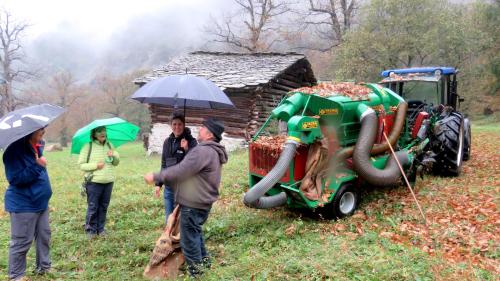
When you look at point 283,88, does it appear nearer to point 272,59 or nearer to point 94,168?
point 272,59

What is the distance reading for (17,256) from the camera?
3898mm

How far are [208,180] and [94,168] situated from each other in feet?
6.62

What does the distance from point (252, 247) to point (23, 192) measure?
256 centimetres

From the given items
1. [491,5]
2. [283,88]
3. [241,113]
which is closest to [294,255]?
[241,113]

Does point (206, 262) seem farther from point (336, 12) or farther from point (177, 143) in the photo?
point (336, 12)

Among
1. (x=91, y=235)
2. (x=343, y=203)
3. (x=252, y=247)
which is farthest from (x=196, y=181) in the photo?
(x=343, y=203)

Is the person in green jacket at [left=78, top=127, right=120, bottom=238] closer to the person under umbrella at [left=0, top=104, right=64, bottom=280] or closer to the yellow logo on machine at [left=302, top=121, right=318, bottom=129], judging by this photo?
the person under umbrella at [left=0, top=104, right=64, bottom=280]

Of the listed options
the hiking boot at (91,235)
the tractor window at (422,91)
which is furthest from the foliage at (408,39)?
the hiking boot at (91,235)

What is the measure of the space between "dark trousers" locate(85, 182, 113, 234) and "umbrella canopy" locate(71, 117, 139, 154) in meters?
0.58

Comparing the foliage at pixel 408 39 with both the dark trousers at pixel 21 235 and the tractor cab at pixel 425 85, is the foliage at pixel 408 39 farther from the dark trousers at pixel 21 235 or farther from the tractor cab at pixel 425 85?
the dark trousers at pixel 21 235

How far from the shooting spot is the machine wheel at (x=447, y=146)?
7.12 metres

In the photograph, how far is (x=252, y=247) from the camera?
183 inches

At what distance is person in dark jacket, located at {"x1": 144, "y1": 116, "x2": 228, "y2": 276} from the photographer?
370 centimetres

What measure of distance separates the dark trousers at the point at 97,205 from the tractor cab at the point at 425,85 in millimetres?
5994
